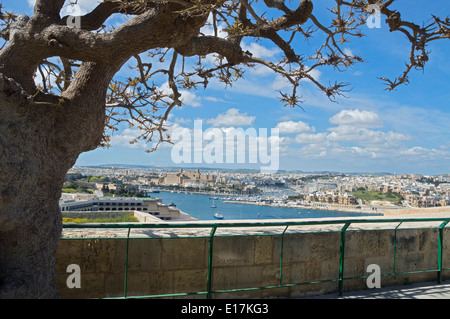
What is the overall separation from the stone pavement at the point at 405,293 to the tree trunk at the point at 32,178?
372cm

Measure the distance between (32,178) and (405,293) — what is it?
525 cm

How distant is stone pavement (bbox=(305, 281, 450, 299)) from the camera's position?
4.97m

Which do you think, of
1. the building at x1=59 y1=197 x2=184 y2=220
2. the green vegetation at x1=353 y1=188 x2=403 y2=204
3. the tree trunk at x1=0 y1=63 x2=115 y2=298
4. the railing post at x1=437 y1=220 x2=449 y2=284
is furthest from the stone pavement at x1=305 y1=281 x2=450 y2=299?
the green vegetation at x1=353 y1=188 x2=403 y2=204

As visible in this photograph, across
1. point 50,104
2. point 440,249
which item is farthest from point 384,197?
point 50,104

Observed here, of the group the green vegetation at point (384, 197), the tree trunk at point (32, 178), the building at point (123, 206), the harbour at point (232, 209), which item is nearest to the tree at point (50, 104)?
the tree trunk at point (32, 178)

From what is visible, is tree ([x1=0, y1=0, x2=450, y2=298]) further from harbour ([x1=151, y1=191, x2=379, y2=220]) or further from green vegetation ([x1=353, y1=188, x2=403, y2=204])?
green vegetation ([x1=353, y1=188, x2=403, y2=204])

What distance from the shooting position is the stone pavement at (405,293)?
497cm

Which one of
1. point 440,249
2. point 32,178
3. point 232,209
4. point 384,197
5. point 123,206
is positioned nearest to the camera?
point 32,178

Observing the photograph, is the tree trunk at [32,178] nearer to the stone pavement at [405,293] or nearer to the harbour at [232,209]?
the stone pavement at [405,293]

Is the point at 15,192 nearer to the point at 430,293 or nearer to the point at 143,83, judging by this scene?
the point at 143,83

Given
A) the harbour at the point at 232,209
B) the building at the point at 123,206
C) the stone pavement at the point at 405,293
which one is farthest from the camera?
the harbour at the point at 232,209

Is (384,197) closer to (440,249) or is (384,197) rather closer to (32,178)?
(440,249)

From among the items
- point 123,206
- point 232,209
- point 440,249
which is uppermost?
point 440,249

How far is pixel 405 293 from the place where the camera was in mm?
5133
